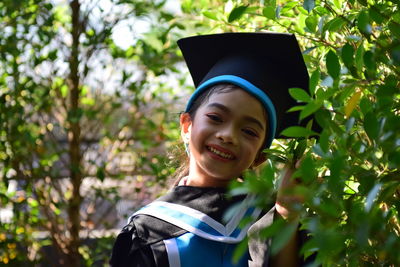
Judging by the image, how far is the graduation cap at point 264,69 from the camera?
6.07 ft

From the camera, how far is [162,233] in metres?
1.80

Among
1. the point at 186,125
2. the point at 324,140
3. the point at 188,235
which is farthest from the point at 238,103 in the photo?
the point at 324,140

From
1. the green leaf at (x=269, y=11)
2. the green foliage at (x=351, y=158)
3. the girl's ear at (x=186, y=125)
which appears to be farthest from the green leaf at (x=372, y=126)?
the girl's ear at (x=186, y=125)

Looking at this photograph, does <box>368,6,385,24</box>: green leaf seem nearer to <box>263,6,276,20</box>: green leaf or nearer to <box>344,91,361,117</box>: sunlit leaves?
<box>344,91,361,117</box>: sunlit leaves

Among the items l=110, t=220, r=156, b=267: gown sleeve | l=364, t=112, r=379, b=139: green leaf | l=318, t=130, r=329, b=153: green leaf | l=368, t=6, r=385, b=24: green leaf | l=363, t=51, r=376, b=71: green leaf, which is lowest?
l=110, t=220, r=156, b=267: gown sleeve

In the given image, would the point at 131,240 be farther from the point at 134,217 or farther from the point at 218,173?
the point at 218,173

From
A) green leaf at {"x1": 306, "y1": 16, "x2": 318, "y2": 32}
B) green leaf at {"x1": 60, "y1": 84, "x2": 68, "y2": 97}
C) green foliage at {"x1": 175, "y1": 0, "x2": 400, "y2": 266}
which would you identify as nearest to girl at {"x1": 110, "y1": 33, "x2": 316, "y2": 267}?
green leaf at {"x1": 306, "y1": 16, "x2": 318, "y2": 32}

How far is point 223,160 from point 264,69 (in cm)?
31

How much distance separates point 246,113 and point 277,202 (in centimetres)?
29

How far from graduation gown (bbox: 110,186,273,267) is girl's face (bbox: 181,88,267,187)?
87 mm

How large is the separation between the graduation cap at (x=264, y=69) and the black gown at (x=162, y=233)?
0.83 ft

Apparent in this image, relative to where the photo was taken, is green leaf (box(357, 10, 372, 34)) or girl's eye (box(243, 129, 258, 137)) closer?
green leaf (box(357, 10, 372, 34))

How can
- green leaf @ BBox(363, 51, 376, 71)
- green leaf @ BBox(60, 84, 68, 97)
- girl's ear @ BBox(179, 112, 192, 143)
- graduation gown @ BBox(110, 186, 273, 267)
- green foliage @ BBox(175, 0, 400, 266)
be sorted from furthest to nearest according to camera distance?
green leaf @ BBox(60, 84, 68, 97), girl's ear @ BBox(179, 112, 192, 143), graduation gown @ BBox(110, 186, 273, 267), green leaf @ BBox(363, 51, 376, 71), green foliage @ BBox(175, 0, 400, 266)

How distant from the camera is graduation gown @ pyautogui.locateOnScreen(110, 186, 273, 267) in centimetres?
175
